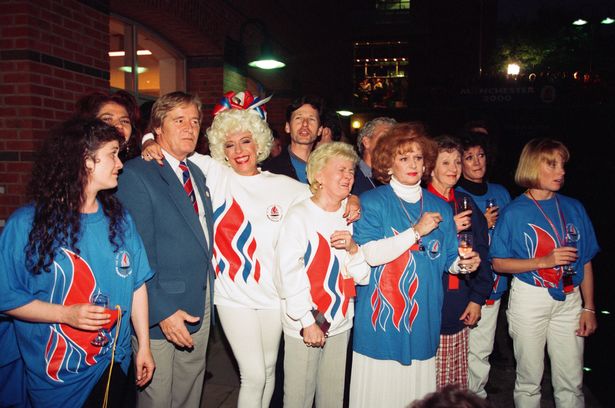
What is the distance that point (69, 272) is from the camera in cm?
201

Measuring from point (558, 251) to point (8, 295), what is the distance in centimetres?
319

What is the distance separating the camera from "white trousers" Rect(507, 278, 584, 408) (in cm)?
307

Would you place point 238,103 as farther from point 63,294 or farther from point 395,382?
point 395,382

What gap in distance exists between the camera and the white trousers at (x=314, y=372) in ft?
8.87

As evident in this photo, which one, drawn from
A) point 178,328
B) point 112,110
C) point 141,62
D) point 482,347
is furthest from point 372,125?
point 141,62

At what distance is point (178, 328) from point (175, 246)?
18.5 inches

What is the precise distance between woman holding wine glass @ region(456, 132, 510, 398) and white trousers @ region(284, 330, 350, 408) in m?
1.17

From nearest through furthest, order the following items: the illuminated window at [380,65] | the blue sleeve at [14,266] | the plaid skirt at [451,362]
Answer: the blue sleeve at [14,266] → the plaid skirt at [451,362] → the illuminated window at [380,65]

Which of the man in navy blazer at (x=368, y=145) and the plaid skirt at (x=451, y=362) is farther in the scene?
the man in navy blazer at (x=368, y=145)

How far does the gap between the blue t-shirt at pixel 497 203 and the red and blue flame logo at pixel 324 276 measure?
1.56 m

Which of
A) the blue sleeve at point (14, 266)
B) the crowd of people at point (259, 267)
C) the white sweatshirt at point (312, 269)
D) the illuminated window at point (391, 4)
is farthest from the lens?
the illuminated window at point (391, 4)

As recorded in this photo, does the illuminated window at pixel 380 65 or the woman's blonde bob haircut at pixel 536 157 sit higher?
the illuminated window at pixel 380 65

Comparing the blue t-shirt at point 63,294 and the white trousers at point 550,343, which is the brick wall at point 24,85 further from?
the white trousers at point 550,343

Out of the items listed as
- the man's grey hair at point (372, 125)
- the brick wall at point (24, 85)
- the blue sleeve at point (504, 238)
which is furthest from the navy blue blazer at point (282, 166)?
the brick wall at point (24, 85)
